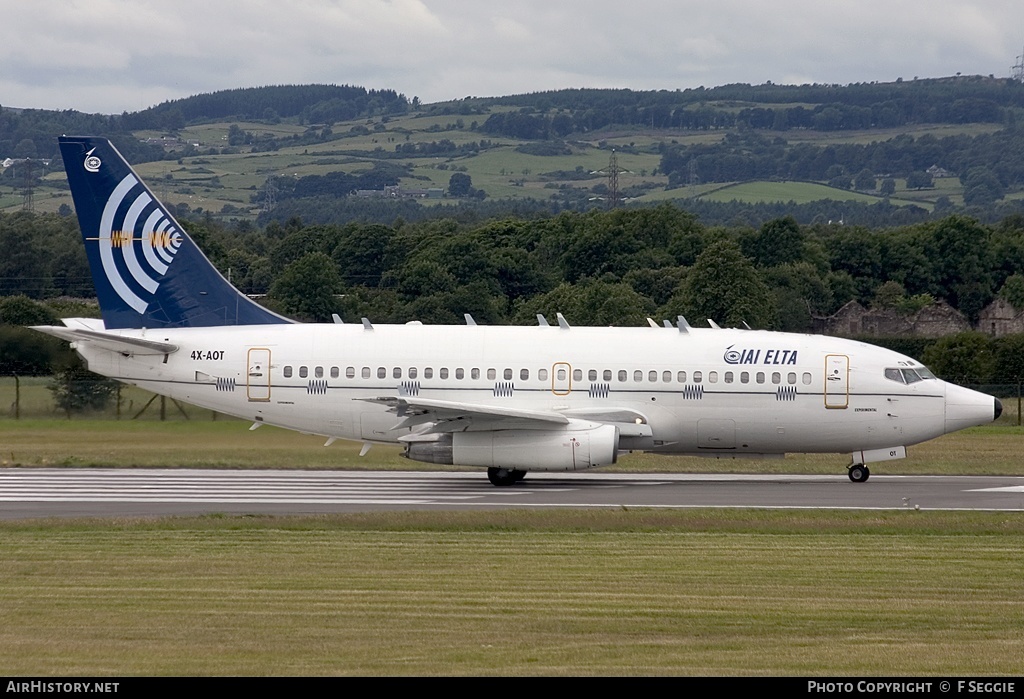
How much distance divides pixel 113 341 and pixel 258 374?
2891 mm

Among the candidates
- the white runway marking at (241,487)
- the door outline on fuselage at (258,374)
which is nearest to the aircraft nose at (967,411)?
the white runway marking at (241,487)

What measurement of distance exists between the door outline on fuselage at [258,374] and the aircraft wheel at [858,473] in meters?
11.6

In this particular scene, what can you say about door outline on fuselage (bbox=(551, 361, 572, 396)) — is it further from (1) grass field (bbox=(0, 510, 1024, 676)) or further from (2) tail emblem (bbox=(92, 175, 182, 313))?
(2) tail emblem (bbox=(92, 175, 182, 313))

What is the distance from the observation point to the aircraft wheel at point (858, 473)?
30250 millimetres

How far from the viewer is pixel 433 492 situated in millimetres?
28219

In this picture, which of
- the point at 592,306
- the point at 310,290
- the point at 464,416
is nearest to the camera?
the point at 464,416

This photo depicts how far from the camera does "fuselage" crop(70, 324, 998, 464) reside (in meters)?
30.0

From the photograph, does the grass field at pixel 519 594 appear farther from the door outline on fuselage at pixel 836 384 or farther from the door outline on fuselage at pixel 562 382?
the door outline on fuselage at pixel 562 382

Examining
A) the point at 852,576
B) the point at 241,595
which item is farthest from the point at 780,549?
the point at 241,595

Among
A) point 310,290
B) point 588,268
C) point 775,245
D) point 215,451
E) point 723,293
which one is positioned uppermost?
point 775,245

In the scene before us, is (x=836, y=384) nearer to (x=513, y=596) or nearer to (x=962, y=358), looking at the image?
(x=513, y=596)

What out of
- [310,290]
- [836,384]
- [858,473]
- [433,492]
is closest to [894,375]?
[836,384]

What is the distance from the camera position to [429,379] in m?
30.2

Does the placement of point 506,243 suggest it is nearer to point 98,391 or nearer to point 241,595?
point 98,391
